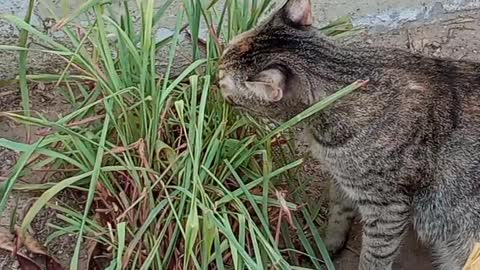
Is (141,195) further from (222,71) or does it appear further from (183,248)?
(222,71)

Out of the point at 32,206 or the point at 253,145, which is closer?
the point at 32,206

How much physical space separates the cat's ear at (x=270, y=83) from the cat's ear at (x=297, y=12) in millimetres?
217

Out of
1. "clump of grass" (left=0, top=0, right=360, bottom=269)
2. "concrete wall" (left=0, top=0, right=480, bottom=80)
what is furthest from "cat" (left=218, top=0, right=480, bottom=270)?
"concrete wall" (left=0, top=0, right=480, bottom=80)

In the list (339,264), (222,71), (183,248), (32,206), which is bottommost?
(339,264)

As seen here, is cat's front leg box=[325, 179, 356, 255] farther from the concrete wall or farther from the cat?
the concrete wall

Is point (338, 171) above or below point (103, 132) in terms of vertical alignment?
below

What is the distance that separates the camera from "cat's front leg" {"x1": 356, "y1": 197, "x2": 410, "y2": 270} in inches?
98.6

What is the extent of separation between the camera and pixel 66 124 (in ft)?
8.29

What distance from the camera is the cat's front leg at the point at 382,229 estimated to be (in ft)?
8.21

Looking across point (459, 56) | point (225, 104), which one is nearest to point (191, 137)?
point (225, 104)

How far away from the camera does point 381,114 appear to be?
2438mm

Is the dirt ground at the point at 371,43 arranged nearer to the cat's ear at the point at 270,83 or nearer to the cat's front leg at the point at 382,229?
the cat's front leg at the point at 382,229

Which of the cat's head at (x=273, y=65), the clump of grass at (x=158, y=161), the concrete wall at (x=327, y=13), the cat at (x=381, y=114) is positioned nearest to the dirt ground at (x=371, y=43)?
the concrete wall at (x=327, y=13)

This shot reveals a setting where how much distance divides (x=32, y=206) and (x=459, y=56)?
5.14 feet
